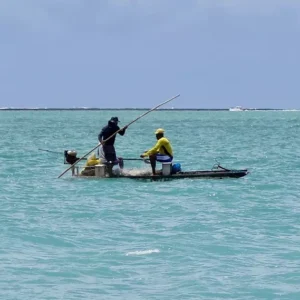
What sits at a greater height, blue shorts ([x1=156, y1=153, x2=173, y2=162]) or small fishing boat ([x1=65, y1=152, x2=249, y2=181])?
blue shorts ([x1=156, y1=153, x2=173, y2=162])

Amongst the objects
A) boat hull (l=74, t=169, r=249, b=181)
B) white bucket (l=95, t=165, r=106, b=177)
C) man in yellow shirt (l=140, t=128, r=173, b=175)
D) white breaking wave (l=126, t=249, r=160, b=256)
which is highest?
man in yellow shirt (l=140, t=128, r=173, b=175)

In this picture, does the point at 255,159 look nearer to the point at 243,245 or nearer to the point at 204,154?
the point at 204,154

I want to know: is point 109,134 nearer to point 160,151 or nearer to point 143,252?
point 160,151

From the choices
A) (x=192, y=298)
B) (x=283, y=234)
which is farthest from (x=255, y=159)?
(x=192, y=298)

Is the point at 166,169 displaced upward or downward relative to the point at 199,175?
upward

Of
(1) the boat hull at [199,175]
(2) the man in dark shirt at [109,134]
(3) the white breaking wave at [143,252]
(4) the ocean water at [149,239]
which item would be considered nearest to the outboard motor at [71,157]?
(4) the ocean water at [149,239]

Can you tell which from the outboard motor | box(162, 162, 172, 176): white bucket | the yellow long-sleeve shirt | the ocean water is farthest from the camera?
the outboard motor

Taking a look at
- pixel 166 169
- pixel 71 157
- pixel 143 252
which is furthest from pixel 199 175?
pixel 143 252

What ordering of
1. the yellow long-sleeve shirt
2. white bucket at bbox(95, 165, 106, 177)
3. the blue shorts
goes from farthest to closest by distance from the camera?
white bucket at bbox(95, 165, 106, 177) → the blue shorts → the yellow long-sleeve shirt

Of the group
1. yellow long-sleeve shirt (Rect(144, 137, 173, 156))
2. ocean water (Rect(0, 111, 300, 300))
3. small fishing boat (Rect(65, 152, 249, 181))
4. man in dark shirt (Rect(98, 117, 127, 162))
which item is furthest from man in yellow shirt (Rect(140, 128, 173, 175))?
man in dark shirt (Rect(98, 117, 127, 162))

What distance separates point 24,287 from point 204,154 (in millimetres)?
30234

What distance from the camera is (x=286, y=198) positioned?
21.2m

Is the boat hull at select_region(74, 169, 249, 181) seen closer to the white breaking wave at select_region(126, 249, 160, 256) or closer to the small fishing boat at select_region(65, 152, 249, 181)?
the small fishing boat at select_region(65, 152, 249, 181)

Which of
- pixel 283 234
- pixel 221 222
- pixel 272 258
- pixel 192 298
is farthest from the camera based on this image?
pixel 221 222
